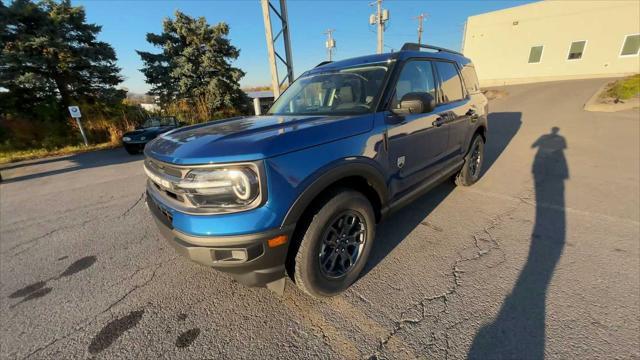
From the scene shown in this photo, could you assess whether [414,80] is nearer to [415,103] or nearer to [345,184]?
[415,103]

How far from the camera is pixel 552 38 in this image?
25.0 meters

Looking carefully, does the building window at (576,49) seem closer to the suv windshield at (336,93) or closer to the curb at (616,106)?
the curb at (616,106)

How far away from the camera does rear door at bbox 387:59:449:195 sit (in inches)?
96.7

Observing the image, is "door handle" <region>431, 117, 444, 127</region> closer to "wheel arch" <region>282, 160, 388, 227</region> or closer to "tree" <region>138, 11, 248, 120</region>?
"wheel arch" <region>282, 160, 388, 227</region>

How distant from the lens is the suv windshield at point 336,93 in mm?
2436

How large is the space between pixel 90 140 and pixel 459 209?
54.9 ft

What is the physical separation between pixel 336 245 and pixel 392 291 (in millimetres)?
638

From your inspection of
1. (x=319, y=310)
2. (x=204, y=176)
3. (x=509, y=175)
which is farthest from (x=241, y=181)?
(x=509, y=175)

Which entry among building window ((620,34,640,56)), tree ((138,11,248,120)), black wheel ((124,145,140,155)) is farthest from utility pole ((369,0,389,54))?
building window ((620,34,640,56))

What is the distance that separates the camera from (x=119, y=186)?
222 inches

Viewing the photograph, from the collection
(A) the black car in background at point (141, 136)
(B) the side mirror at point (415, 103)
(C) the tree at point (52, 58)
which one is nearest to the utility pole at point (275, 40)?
(A) the black car in background at point (141, 136)

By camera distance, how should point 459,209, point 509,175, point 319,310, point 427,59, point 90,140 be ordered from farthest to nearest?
1. point 90,140
2. point 509,175
3. point 459,209
4. point 427,59
5. point 319,310

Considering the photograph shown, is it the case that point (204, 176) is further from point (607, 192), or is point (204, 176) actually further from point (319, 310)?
point (607, 192)

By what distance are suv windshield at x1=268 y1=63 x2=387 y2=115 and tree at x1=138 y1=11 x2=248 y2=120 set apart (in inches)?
594
